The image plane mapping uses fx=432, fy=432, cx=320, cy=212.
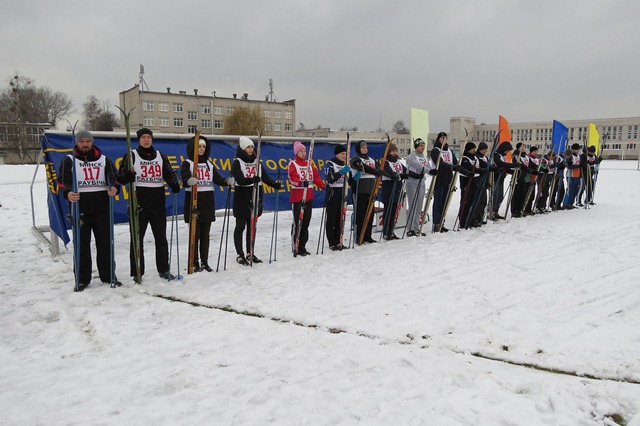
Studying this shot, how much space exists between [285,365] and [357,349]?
0.60 metres

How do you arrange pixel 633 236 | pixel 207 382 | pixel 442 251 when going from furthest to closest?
pixel 633 236, pixel 442 251, pixel 207 382

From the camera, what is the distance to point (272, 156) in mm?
8977

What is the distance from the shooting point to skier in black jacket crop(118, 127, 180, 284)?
5141 millimetres

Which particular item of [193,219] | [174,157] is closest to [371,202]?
[193,219]

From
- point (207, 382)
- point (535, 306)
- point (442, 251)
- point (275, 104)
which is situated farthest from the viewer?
point (275, 104)

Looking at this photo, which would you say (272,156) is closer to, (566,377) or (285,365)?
(285,365)

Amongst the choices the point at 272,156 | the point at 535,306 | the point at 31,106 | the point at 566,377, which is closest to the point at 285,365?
the point at 566,377

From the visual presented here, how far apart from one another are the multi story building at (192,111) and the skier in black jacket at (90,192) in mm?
61504

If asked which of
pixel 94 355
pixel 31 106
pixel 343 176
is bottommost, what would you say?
pixel 94 355

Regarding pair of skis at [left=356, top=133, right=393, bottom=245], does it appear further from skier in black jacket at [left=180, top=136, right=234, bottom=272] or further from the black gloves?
the black gloves

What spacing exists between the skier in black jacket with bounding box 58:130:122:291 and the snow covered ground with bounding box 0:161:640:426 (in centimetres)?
32

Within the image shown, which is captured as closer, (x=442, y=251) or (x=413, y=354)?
(x=413, y=354)

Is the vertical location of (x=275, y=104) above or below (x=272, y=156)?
above

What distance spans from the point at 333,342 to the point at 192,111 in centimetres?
7247
